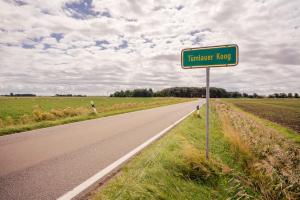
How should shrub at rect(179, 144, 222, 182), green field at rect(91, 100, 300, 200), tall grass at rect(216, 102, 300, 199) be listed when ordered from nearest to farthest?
1. green field at rect(91, 100, 300, 200)
2. tall grass at rect(216, 102, 300, 199)
3. shrub at rect(179, 144, 222, 182)

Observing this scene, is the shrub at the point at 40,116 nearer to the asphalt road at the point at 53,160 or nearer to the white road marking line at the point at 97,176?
the asphalt road at the point at 53,160

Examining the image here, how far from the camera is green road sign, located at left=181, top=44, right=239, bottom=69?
4.95 m

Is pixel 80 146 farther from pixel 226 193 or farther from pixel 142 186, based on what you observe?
pixel 226 193

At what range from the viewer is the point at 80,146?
23.0ft

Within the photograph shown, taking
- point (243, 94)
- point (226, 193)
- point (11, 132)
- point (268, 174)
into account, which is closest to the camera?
point (226, 193)

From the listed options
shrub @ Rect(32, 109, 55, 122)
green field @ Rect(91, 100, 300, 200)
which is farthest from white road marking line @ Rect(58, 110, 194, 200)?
shrub @ Rect(32, 109, 55, 122)

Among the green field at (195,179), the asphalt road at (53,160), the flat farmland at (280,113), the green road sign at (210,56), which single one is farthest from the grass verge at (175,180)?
the flat farmland at (280,113)

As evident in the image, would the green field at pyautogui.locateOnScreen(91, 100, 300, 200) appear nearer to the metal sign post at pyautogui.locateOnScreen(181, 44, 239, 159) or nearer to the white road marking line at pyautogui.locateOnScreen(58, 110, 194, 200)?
the white road marking line at pyautogui.locateOnScreen(58, 110, 194, 200)

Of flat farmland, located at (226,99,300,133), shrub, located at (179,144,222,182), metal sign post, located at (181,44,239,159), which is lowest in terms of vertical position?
flat farmland, located at (226,99,300,133)

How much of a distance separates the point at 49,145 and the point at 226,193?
5.16 meters

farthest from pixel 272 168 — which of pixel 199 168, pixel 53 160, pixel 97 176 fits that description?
pixel 53 160

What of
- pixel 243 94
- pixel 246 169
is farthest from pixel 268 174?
pixel 243 94

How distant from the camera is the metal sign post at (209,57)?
4949mm

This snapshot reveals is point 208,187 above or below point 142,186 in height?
below
